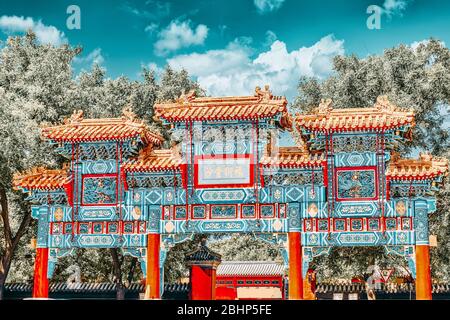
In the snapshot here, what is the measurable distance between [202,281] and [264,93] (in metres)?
5.64

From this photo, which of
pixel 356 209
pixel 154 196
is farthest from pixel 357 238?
pixel 154 196

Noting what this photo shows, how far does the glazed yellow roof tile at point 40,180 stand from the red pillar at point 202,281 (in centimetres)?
451

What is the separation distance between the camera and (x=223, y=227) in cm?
1823

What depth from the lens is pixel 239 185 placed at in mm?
18297

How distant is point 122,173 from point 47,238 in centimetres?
292

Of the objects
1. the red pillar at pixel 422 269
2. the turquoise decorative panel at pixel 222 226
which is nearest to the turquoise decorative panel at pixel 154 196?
the turquoise decorative panel at pixel 222 226

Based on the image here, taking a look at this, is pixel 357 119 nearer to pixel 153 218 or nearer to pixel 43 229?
pixel 153 218

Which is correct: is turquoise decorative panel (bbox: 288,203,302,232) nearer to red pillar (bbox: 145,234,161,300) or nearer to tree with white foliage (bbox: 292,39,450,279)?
red pillar (bbox: 145,234,161,300)

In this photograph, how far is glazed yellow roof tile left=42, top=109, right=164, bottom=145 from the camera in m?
18.9

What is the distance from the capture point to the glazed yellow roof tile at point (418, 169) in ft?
57.1

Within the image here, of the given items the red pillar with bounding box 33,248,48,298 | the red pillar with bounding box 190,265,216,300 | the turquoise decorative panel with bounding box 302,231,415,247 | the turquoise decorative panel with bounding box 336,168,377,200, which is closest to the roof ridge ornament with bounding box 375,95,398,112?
the turquoise decorative panel with bounding box 336,168,377,200

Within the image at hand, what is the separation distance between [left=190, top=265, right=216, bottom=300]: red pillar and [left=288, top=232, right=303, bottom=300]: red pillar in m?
2.55

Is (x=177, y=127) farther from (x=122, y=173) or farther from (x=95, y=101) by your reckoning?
(x=95, y=101)
